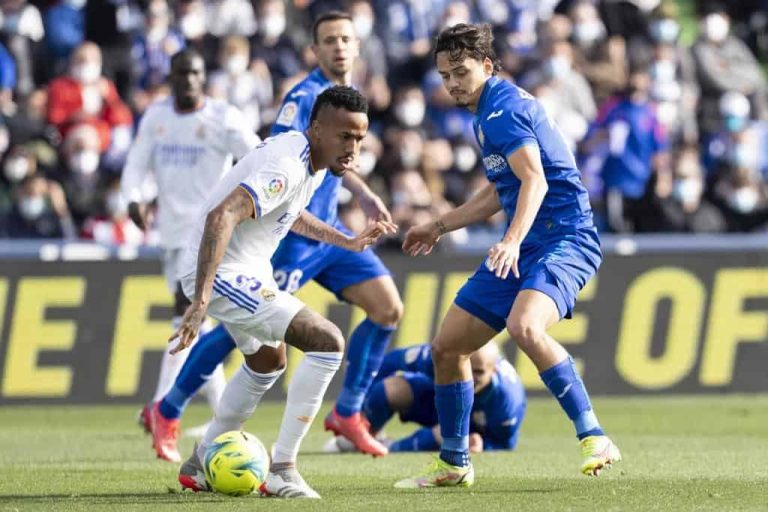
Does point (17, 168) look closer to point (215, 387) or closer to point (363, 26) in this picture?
point (363, 26)

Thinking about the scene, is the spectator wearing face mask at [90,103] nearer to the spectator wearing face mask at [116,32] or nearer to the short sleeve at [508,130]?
the spectator wearing face mask at [116,32]

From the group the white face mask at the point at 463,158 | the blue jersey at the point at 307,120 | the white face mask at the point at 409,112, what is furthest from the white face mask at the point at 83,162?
the blue jersey at the point at 307,120

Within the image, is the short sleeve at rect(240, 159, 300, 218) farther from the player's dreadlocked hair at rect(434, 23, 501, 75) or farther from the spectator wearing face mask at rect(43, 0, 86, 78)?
the spectator wearing face mask at rect(43, 0, 86, 78)

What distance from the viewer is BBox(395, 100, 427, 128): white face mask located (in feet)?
57.2

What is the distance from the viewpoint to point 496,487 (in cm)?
797

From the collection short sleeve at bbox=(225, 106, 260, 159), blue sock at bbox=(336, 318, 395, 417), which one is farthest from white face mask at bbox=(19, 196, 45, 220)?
blue sock at bbox=(336, 318, 395, 417)

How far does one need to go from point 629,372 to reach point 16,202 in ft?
20.3

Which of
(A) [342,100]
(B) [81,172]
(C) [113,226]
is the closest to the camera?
(A) [342,100]

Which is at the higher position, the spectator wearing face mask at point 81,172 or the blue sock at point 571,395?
the blue sock at point 571,395

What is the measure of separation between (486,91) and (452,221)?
762 mm

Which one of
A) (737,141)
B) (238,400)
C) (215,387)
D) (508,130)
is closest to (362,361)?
(215,387)

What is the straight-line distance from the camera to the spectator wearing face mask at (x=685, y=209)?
17688 millimetres

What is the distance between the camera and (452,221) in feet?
27.3

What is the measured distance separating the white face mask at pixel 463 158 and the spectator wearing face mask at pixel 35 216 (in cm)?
451
